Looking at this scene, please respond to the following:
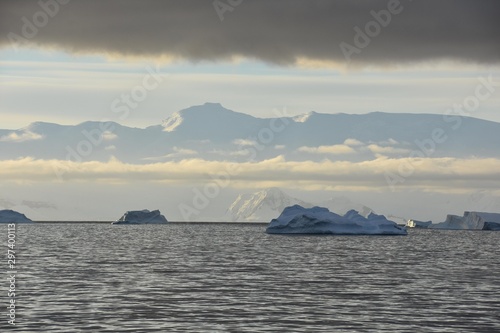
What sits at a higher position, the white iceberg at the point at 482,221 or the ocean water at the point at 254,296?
the white iceberg at the point at 482,221

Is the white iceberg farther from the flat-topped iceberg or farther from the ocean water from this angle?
the ocean water

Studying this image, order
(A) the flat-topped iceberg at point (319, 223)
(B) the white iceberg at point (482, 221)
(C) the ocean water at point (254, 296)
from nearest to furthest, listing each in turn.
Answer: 1. (C) the ocean water at point (254, 296)
2. (A) the flat-topped iceberg at point (319, 223)
3. (B) the white iceberg at point (482, 221)

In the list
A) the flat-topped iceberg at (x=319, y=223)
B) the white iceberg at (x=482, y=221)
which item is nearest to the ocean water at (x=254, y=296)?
the flat-topped iceberg at (x=319, y=223)

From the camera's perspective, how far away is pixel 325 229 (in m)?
131

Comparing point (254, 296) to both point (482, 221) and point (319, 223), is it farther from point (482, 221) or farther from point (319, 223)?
point (482, 221)

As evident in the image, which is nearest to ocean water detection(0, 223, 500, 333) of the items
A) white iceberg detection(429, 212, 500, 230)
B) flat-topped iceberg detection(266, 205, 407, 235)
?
flat-topped iceberg detection(266, 205, 407, 235)

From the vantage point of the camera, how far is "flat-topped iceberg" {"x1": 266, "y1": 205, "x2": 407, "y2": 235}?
128500mm

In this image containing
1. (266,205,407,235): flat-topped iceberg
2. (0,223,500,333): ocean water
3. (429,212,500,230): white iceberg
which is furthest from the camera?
(429,212,500,230): white iceberg

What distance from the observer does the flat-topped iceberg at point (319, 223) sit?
128m

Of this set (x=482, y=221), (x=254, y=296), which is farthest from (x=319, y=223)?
(x=254, y=296)

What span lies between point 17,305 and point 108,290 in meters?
7.52

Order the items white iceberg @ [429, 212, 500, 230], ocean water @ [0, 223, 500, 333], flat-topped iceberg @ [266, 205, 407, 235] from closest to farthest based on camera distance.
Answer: ocean water @ [0, 223, 500, 333] < flat-topped iceberg @ [266, 205, 407, 235] < white iceberg @ [429, 212, 500, 230]

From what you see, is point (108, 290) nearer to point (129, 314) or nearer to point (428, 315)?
point (129, 314)

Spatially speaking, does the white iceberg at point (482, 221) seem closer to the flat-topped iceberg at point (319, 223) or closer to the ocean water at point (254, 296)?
the flat-topped iceberg at point (319, 223)
